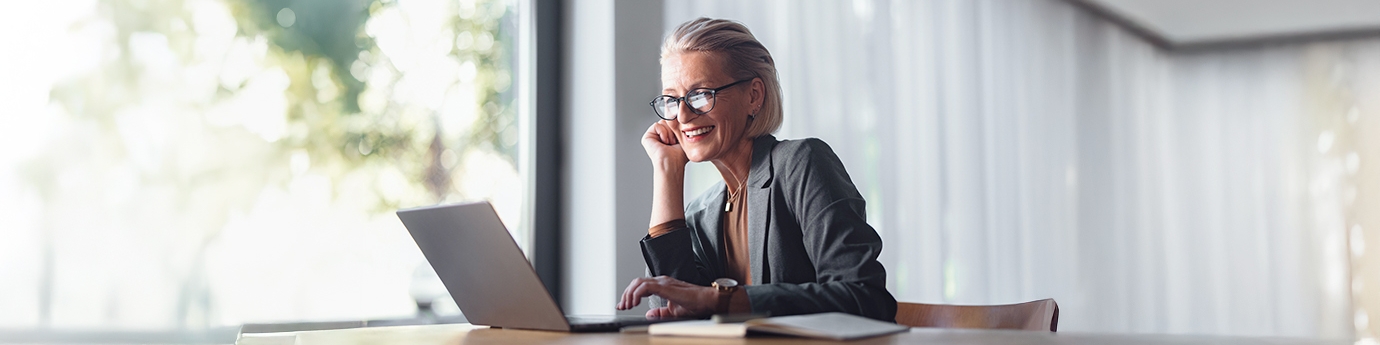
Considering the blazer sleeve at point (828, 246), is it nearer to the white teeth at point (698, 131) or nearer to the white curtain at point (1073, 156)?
the white teeth at point (698, 131)

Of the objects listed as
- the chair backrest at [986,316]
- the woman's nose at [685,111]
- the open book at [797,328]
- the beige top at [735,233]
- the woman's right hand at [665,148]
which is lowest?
the chair backrest at [986,316]

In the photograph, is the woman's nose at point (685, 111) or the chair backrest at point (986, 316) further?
the woman's nose at point (685, 111)

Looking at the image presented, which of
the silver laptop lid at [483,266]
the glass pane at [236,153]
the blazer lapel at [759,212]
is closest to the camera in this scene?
the silver laptop lid at [483,266]

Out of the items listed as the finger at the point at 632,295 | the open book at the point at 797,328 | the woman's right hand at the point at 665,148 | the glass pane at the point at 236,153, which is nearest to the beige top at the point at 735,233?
the woman's right hand at the point at 665,148

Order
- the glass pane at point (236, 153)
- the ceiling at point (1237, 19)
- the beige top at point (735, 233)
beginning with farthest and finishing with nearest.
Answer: the ceiling at point (1237, 19) < the glass pane at point (236, 153) < the beige top at point (735, 233)

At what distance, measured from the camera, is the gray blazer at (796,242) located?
4.17ft

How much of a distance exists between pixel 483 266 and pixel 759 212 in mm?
503

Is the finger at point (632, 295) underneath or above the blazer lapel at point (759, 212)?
underneath

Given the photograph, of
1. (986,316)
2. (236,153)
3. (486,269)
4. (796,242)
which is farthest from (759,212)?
(236,153)

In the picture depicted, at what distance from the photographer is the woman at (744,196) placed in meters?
1.36

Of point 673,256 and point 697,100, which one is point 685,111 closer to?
point 697,100

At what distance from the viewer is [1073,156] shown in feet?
13.1

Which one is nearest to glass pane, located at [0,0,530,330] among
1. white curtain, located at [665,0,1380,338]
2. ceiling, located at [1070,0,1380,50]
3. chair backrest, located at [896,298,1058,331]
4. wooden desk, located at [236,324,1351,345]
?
white curtain, located at [665,0,1380,338]

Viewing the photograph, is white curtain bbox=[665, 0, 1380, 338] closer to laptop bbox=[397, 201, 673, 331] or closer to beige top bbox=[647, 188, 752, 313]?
beige top bbox=[647, 188, 752, 313]
